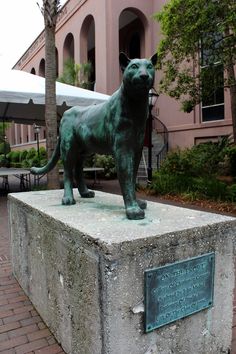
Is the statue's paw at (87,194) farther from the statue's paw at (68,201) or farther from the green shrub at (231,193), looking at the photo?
the green shrub at (231,193)

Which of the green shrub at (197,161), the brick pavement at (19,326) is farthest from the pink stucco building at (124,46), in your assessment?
the brick pavement at (19,326)

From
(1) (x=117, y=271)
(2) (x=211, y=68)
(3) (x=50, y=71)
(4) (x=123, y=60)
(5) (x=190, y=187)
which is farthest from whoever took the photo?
(5) (x=190, y=187)

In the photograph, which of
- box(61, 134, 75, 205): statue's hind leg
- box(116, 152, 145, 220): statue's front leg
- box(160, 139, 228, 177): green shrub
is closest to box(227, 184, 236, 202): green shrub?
box(160, 139, 228, 177): green shrub

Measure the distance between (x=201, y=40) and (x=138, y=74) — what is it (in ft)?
24.5

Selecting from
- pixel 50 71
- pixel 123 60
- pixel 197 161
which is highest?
pixel 50 71

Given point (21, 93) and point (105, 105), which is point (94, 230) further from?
point (21, 93)

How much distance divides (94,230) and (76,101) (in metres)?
7.87

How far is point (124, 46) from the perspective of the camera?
76.9 ft

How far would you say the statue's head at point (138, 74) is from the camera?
242 centimetres

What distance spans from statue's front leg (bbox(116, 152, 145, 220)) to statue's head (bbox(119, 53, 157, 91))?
0.54m

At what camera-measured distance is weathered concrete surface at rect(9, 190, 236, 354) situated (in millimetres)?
2156

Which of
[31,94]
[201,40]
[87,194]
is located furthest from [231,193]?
[87,194]

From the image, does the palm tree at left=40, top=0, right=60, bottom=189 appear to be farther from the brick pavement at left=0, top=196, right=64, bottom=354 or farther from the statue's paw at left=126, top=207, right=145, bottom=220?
the statue's paw at left=126, top=207, right=145, bottom=220

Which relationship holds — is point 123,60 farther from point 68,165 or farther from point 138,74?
point 68,165
